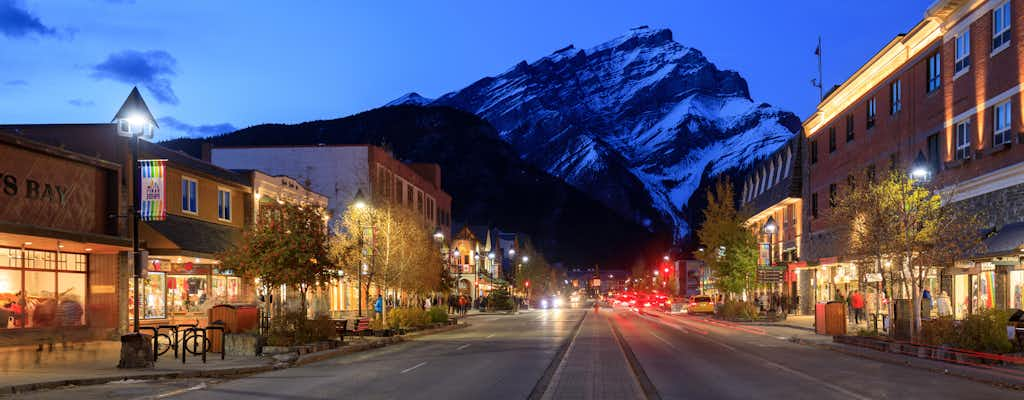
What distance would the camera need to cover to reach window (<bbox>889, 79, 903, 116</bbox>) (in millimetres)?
45000

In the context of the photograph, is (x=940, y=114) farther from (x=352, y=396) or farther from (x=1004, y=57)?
(x=352, y=396)

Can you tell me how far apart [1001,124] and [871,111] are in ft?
56.5

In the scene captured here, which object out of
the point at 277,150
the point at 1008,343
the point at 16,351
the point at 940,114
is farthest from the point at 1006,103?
the point at 277,150

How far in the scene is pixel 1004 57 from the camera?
Answer: 3275 centimetres

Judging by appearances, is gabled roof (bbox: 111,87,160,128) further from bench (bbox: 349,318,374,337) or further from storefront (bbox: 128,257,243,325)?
bench (bbox: 349,318,374,337)

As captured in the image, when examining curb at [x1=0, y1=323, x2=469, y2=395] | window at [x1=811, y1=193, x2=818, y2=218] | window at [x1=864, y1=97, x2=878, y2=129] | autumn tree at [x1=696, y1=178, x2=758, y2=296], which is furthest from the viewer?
autumn tree at [x1=696, y1=178, x2=758, y2=296]

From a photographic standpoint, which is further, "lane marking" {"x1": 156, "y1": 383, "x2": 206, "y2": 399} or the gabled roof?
the gabled roof

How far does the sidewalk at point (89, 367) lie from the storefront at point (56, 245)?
62.6 inches

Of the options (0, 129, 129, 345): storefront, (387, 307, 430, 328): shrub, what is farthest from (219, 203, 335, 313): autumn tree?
(387, 307, 430, 328): shrub

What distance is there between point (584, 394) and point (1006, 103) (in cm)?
2372

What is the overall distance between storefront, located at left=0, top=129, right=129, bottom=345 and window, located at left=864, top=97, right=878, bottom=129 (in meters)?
36.6

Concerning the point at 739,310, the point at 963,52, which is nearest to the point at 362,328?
the point at 963,52

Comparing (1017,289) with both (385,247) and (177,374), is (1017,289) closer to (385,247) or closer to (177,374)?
(177,374)

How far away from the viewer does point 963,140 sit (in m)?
36.8
